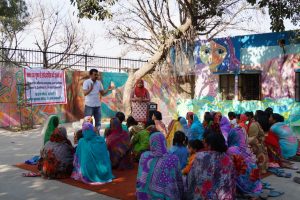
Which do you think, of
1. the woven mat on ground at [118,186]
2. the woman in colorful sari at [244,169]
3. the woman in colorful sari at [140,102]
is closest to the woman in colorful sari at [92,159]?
the woven mat on ground at [118,186]

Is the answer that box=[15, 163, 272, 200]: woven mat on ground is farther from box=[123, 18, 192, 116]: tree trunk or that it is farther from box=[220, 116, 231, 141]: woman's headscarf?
box=[123, 18, 192, 116]: tree trunk

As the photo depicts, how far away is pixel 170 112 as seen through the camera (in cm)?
1719

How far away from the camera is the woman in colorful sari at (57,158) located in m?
5.28

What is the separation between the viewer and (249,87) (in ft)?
45.1

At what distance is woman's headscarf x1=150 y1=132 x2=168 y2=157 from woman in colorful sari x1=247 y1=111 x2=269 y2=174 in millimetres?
2228

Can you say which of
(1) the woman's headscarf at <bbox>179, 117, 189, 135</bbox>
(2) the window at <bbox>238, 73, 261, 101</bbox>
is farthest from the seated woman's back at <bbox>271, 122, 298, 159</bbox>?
(2) the window at <bbox>238, 73, 261, 101</bbox>

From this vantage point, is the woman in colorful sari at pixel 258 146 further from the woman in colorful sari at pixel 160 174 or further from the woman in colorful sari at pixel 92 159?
the woman in colorful sari at pixel 92 159

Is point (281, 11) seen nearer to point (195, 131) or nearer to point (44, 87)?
point (195, 131)

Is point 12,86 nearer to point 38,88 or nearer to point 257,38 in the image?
point 38,88

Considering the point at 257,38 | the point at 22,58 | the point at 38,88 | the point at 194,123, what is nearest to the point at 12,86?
the point at 38,88

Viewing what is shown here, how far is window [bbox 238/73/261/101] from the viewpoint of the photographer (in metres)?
13.5

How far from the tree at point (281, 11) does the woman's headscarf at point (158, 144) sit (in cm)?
702

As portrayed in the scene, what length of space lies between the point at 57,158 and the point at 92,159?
1.93ft

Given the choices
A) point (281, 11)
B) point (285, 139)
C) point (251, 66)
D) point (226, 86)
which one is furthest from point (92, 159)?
point (226, 86)
